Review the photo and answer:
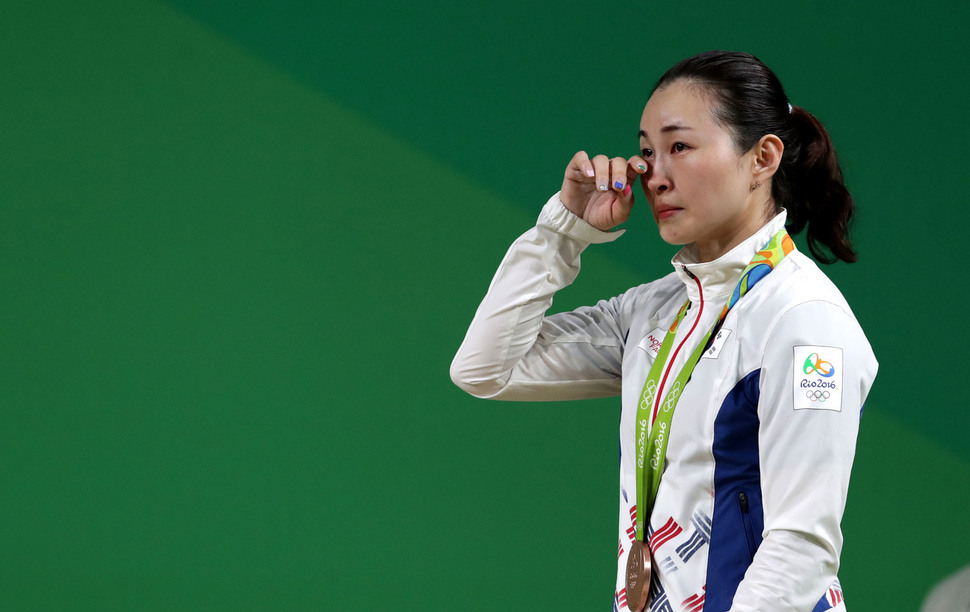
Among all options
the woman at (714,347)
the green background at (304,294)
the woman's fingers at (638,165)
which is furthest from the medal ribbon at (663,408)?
the green background at (304,294)

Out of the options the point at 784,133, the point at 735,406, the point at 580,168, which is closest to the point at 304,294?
the point at 580,168

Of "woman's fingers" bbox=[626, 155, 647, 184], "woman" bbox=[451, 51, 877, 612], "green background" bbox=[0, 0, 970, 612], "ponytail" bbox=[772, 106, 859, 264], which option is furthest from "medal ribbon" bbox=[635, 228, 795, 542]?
"green background" bbox=[0, 0, 970, 612]

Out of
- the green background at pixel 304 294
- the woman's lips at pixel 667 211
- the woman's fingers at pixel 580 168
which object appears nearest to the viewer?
the woman's lips at pixel 667 211

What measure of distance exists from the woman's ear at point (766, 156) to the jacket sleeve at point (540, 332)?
28cm

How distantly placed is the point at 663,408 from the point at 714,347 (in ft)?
0.38

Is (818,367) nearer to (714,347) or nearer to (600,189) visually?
(714,347)

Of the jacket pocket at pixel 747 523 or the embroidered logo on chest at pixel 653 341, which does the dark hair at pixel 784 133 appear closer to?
the embroidered logo on chest at pixel 653 341

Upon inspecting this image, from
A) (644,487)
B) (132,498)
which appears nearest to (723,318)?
(644,487)

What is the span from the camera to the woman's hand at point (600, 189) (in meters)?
1.56

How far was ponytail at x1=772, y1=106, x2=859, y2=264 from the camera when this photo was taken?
1536 mm

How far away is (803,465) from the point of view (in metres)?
1.22

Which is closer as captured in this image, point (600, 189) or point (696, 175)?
point (696, 175)

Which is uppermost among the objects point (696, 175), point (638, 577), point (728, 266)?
point (696, 175)

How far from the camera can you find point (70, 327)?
289 centimetres
